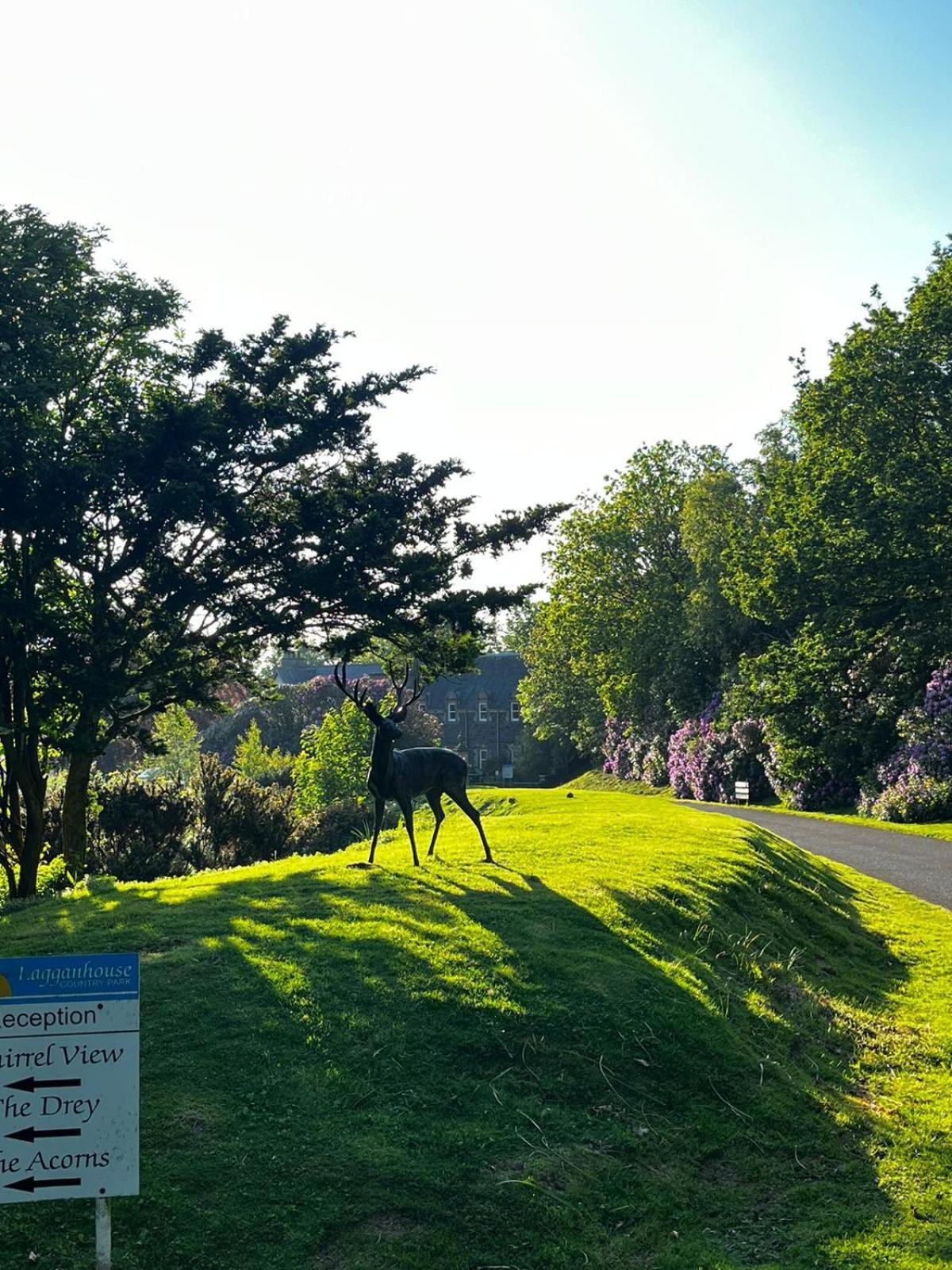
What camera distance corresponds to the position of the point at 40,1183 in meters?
5.80

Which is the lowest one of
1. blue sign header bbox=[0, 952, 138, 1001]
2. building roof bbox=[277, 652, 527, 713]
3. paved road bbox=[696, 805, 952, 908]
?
paved road bbox=[696, 805, 952, 908]

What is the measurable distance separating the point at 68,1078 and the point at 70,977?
519 millimetres

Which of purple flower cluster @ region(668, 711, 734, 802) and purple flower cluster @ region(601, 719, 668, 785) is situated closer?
purple flower cluster @ region(668, 711, 734, 802)

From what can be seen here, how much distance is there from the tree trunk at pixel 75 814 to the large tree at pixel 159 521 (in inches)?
1.9

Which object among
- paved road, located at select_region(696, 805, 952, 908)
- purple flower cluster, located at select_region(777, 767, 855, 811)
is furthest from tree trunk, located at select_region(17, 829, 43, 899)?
purple flower cluster, located at select_region(777, 767, 855, 811)

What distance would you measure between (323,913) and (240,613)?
10.4 meters

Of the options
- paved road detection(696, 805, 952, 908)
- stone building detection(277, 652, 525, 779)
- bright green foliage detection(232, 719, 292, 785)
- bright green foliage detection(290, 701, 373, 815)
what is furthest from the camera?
stone building detection(277, 652, 525, 779)

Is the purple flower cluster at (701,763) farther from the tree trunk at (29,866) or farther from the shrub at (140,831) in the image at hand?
the tree trunk at (29,866)

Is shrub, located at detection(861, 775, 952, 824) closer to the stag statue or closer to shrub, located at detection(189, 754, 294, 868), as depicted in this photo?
shrub, located at detection(189, 754, 294, 868)

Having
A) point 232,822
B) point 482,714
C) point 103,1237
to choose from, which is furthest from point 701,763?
point 103,1237

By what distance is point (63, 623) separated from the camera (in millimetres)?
19453

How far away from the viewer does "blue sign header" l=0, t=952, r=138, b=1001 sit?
235 inches

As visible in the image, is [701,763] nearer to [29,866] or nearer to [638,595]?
[638,595]

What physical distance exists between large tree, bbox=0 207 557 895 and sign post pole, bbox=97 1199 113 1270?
13561mm
